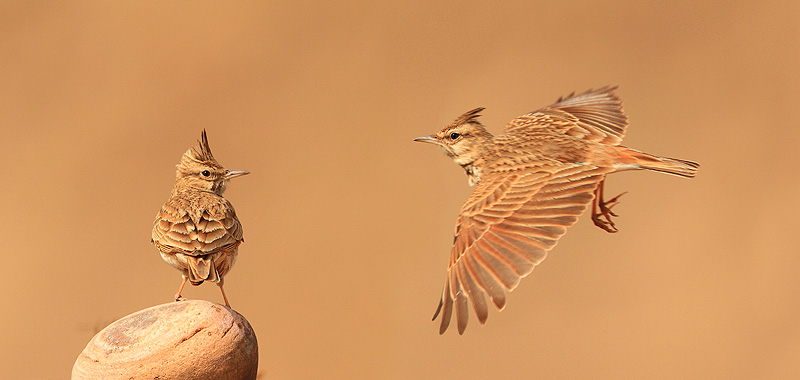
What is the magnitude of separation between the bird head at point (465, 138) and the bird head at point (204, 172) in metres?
1.50

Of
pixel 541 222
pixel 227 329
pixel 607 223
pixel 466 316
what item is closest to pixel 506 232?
pixel 541 222

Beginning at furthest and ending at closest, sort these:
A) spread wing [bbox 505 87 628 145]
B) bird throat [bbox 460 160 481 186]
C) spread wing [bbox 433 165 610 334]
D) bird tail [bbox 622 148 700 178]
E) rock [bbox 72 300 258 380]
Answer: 1. spread wing [bbox 505 87 628 145]
2. bird throat [bbox 460 160 481 186]
3. bird tail [bbox 622 148 700 178]
4. rock [bbox 72 300 258 380]
5. spread wing [bbox 433 165 610 334]

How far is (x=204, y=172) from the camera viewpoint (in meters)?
5.62

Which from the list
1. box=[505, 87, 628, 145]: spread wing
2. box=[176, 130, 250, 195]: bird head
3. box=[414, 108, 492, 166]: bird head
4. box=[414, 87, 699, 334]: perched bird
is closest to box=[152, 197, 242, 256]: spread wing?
box=[176, 130, 250, 195]: bird head

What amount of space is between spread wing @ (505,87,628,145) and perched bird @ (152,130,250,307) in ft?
7.59

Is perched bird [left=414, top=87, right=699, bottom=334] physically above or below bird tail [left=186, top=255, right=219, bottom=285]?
above

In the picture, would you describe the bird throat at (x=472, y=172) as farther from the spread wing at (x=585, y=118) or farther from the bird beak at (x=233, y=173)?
the bird beak at (x=233, y=173)

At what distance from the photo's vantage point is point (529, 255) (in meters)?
4.48

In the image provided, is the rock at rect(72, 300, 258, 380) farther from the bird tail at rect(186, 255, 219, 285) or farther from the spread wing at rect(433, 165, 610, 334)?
the spread wing at rect(433, 165, 610, 334)

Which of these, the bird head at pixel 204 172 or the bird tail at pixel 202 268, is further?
the bird head at pixel 204 172

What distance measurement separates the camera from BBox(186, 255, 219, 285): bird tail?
15.8 feet

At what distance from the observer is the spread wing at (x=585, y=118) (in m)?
5.88

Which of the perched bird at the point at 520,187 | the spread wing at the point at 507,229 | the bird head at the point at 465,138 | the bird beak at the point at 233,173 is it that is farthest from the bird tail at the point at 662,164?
the bird beak at the point at 233,173

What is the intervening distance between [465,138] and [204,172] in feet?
6.26
